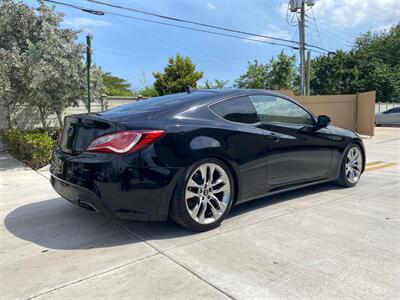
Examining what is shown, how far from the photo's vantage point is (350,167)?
17.3 ft

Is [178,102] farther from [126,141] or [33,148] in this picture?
[33,148]

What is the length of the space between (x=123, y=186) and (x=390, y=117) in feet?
73.3

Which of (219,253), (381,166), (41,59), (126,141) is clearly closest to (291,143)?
(219,253)

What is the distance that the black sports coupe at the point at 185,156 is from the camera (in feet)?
10.4

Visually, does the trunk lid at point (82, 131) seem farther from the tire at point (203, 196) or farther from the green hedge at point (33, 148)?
the green hedge at point (33, 148)

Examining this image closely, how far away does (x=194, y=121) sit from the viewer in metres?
3.53

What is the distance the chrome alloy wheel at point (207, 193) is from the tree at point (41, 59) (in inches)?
245

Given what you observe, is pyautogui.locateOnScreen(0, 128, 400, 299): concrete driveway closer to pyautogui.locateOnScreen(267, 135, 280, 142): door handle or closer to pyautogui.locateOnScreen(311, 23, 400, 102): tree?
pyautogui.locateOnScreen(267, 135, 280, 142): door handle

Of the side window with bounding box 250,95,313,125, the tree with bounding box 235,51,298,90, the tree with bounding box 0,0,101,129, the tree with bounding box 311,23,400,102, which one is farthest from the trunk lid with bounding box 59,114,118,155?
the tree with bounding box 311,23,400,102

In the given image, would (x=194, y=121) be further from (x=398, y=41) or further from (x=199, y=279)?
(x=398, y=41)

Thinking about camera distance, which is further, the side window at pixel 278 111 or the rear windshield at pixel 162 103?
the side window at pixel 278 111

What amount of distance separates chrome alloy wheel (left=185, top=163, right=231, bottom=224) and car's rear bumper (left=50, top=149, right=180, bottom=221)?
9.7 inches

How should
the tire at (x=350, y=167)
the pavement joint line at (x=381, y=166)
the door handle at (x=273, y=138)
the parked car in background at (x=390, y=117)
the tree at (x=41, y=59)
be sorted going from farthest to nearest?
the parked car in background at (x=390, y=117) < the tree at (x=41, y=59) < the pavement joint line at (x=381, y=166) < the tire at (x=350, y=167) < the door handle at (x=273, y=138)

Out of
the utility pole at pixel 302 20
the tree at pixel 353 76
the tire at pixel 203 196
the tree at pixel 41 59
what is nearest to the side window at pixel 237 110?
the tire at pixel 203 196
